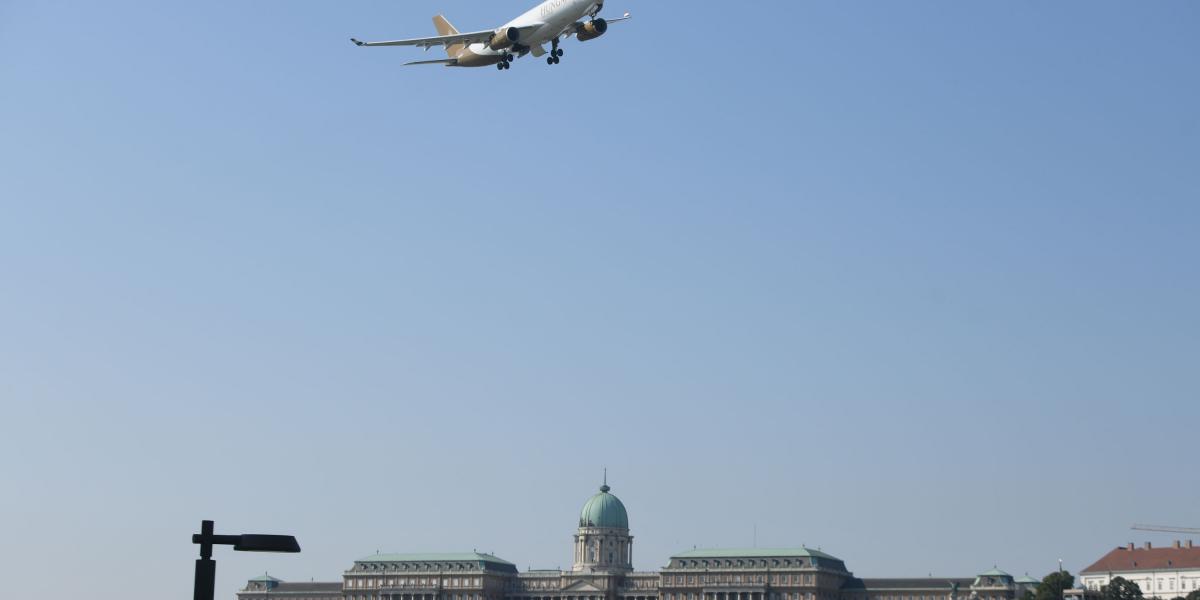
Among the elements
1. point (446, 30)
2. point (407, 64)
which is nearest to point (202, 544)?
point (407, 64)

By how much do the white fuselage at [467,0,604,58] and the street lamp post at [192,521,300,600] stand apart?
68.3m

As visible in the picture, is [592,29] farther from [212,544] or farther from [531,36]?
[212,544]

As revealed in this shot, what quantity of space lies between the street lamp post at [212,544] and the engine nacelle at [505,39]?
7068 centimetres

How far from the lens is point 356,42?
350 feet

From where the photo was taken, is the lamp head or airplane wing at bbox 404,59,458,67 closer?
the lamp head

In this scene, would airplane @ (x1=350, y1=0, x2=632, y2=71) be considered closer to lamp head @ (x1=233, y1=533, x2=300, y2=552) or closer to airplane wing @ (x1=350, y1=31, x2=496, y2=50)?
airplane wing @ (x1=350, y1=31, x2=496, y2=50)

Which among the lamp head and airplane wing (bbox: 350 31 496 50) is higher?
airplane wing (bbox: 350 31 496 50)

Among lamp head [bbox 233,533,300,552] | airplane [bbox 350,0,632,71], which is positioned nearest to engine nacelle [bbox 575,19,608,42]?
airplane [bbox 350,0,632,71]

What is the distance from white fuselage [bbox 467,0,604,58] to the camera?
106 m

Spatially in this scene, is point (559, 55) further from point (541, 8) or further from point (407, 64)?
point (407, 64)

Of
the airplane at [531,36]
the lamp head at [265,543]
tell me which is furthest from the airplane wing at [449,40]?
the lamp head at [265,543]

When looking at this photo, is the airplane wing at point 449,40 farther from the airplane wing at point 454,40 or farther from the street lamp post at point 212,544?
the street lamp post at point 212,544

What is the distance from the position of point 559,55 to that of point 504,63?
446 cm

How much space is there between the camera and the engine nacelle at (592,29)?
108 m
